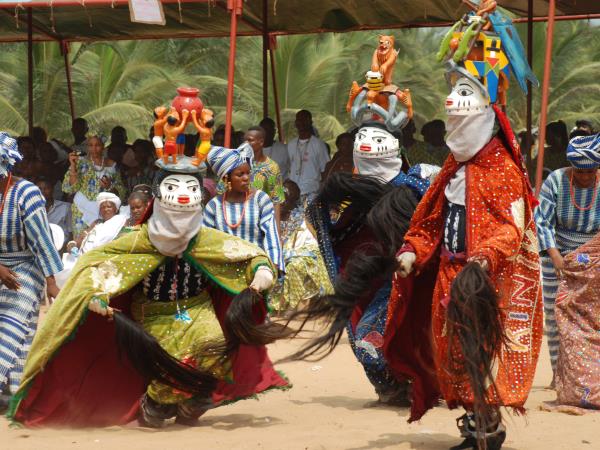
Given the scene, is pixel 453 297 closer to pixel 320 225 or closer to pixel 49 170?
pixel 320 225

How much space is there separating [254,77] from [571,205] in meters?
22.3

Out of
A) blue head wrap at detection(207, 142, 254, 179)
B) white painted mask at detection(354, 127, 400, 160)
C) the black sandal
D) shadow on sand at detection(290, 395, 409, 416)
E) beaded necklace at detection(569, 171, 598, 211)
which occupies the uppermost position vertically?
white painted mask at detection(354, 127, 400, 160)

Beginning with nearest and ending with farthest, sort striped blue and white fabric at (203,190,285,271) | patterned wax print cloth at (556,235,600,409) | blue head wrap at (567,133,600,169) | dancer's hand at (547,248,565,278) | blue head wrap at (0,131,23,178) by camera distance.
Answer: blue head wrap at (0,131,23,178)
patterned wax print cloth at (556,235,600,409)
blue head wrap at (567,133,600,169)
dancer's hand at (547,248,565,278)
striped blue and white fabric at (203,190,285,271)

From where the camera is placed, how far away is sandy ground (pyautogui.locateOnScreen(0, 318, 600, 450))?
6930mm

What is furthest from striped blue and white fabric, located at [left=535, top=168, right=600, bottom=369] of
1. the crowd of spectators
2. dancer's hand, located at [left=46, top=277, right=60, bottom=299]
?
the crowd of spectators

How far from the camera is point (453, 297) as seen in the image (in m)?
5.97

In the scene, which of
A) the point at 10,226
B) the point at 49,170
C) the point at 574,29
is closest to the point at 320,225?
the point at 10,226

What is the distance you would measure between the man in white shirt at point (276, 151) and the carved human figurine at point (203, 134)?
304 inches

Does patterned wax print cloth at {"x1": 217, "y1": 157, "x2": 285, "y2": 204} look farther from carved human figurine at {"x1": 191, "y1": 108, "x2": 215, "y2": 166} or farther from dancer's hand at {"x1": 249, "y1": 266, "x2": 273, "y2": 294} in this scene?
dancer's hand at {"x1": 249, "y1": 266, "x2": 273, "y2": 294}

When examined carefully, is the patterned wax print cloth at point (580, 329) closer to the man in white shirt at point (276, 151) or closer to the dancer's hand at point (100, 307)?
the dancer's hand at point (100, 307)

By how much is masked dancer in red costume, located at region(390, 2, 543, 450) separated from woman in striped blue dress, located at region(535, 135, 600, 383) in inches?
74.4

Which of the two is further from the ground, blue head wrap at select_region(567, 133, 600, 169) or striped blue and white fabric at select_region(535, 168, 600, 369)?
blue head wrap at select_region(567, 133, 600, 169)

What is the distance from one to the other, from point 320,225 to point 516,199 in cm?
250

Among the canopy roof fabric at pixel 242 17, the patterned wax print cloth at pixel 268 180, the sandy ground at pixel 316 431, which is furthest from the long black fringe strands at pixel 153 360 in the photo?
the canopy roof fabric at pixel 242 17
